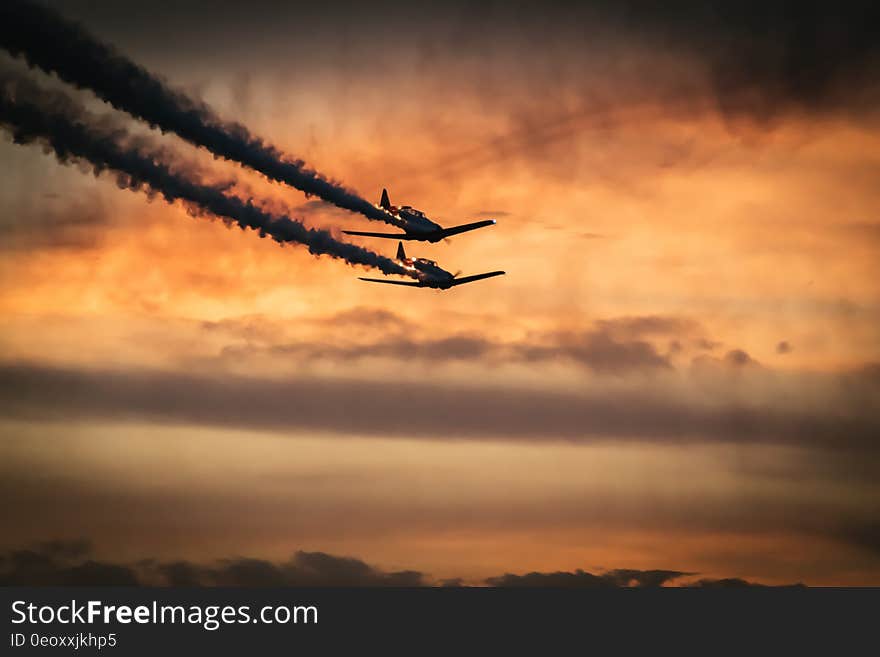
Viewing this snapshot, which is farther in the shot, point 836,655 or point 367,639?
point 367,639

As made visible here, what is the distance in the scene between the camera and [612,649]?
177625 mm

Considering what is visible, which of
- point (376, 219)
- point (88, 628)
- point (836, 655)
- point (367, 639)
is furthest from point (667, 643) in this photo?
point (376, 219)

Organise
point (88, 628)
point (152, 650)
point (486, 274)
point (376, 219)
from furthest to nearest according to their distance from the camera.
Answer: point (88, 628) → point (152, 650) → point (486, 274) → point (376, 219)

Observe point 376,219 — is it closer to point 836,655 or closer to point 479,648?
point 479,648

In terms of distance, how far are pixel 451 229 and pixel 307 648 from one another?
104 m

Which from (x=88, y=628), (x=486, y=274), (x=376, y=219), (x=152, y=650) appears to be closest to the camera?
(x=376, y=219)

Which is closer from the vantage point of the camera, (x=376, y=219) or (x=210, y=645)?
(x=376, y=219)

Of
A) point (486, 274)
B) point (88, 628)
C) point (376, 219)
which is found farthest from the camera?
point (88, 628)

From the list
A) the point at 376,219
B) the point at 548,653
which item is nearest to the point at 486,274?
the point at 376,219

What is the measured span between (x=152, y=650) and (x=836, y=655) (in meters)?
94.3

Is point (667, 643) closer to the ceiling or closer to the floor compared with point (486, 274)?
closer to the floor

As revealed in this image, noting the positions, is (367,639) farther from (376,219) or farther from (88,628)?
(376,219)

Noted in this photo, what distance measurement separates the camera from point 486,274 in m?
97.2

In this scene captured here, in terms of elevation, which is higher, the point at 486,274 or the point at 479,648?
the point at 486,274
